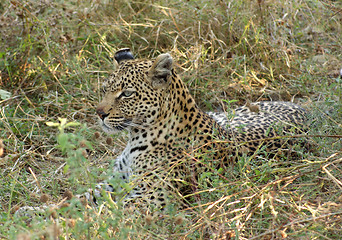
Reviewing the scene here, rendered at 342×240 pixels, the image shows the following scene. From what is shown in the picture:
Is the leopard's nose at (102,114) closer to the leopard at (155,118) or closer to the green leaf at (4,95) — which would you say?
the leopard at (155,118)

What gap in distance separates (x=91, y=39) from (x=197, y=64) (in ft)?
6.00

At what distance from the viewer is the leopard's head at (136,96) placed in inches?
220

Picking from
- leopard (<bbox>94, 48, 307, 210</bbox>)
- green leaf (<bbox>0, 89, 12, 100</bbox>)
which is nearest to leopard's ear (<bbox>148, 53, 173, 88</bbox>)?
leopard (<bbox>94, 48, 307, 210</bbox>)

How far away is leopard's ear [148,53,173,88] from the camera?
218 inches

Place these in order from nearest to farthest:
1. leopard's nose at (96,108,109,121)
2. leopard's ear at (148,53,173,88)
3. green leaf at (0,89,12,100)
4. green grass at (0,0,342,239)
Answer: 1. leopard's ear at (148,53,173,88)
2. leopard's nose at (96,108,109,121)
3. green grass at (0,0,342,239)
4. green leaf at (0,89,12,100)

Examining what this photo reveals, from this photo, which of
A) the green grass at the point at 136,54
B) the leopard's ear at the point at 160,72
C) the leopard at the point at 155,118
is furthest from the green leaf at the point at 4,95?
the leopard's ear at the point at 160,72

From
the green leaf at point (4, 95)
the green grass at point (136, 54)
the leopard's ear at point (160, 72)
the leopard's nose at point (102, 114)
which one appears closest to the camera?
the leopard's ear at point (160, 72)

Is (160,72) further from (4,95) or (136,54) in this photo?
(136,54)

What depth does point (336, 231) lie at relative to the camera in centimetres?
420

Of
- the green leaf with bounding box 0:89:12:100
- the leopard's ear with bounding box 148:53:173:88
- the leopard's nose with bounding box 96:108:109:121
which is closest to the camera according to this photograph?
the leopard's ear with bounding box 148:53:173:88

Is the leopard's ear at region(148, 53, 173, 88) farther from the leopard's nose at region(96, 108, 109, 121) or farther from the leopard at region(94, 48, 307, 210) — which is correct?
the leopard's nose at region(96, 108, 109, 121)

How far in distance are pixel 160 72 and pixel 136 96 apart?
357 mm

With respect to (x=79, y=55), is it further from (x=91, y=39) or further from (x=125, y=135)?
(x=125, y=135)

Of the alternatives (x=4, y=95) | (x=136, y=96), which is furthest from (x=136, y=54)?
(x=136, y=96)
